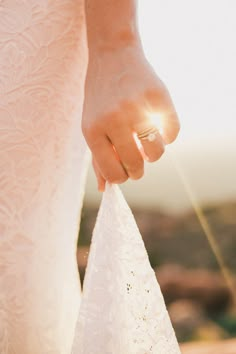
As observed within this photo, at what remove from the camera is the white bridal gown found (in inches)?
29.8

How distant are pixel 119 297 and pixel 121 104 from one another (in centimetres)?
26

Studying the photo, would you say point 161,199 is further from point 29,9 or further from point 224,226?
point 29,9

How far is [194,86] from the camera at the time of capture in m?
7.55

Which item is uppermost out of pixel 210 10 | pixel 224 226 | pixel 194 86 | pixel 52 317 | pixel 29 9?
pixel 210 10

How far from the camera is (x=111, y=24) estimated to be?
31.6 inches

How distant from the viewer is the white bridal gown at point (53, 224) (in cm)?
76

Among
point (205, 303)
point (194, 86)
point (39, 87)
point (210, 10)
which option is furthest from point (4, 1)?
point (210, 10)

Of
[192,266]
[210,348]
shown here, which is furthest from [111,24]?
[192,266]

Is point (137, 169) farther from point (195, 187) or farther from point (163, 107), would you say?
point (195, 187)

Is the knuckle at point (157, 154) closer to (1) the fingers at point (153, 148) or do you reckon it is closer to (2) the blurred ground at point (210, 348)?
(1) the fingers at point (153, 148)

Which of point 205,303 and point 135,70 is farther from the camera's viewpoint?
point 205,303

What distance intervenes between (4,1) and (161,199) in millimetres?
7483

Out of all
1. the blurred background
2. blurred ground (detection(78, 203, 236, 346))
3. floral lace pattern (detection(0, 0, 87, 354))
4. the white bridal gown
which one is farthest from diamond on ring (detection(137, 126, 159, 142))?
the blurred background

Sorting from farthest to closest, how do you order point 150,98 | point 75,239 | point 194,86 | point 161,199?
1. point 161,199
2. point 194,86
3. point 75,239
4. point 150,98
